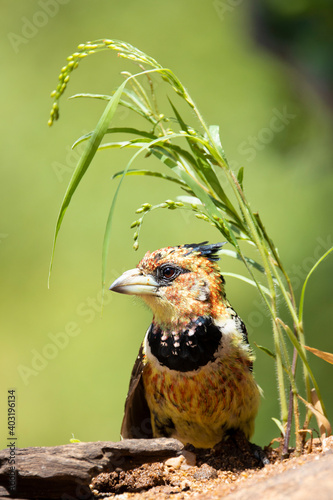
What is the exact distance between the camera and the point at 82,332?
11.0 ft

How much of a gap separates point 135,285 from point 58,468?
52 centimetres

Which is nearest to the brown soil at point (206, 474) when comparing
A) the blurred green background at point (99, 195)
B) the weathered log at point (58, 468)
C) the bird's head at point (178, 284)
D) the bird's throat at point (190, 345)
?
the weathered log at point (58, 468)

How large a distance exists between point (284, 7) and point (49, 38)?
1.60 metres

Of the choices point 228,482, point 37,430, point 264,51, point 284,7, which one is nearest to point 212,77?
point 264,51

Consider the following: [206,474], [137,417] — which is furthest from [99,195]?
[206,474]

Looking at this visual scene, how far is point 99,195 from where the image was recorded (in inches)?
131

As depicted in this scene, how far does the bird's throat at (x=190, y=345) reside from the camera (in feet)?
4.73

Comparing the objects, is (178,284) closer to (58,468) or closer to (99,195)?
(58,468)

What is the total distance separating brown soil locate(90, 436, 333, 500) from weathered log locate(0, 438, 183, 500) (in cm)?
4

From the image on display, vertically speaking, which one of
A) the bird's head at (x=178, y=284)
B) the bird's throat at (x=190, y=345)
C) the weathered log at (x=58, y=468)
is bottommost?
the weathered log at (x=58, y=468)

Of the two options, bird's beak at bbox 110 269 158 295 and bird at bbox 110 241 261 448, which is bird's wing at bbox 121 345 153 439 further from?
bird's beak at bbox 110 269 158 295

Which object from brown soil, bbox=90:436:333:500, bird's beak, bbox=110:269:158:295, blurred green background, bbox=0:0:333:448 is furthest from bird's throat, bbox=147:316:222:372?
blurred green background, bbox=0:0:333:448

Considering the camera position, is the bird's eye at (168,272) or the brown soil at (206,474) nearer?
the brown soil at (206,474)

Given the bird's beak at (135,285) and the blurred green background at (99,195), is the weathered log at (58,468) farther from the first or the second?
the blurred green background at (99,195)
